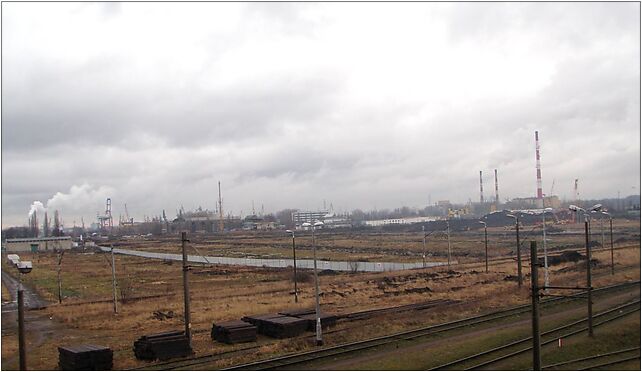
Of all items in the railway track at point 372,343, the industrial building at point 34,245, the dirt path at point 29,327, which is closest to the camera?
the railway track at point 372,343

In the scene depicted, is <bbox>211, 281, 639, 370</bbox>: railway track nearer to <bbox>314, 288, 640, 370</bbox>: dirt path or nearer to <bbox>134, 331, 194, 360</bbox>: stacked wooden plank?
<bbox>314, 288, 640, 370</bbox>: dirt path

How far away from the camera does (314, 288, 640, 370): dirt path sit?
22453 millimetres

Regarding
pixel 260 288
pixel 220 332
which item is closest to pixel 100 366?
pixel 220 332

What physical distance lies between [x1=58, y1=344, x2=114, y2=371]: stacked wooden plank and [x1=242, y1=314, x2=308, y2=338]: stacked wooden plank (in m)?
7.97

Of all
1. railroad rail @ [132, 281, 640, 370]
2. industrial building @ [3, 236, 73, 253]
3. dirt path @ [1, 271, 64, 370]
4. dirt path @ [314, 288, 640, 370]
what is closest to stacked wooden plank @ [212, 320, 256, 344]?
railroad rail @ [132, 281, 640, 370]

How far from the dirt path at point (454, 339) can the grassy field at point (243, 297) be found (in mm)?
3210

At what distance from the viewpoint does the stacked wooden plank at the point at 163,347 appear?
23734 mm

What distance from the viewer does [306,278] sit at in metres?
56.7

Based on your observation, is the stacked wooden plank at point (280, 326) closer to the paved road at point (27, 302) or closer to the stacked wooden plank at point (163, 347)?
the stacked wooden plank at point (163, 347)

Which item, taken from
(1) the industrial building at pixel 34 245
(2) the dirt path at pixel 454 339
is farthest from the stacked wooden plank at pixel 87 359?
(1) the industrial building at pixel 34 245

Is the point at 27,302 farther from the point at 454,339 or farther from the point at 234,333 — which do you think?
the point at 454,339

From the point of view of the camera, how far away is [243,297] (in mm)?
44781

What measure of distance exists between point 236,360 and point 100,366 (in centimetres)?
531

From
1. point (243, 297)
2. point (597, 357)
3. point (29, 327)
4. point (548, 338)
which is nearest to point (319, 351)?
point (548, 338)
